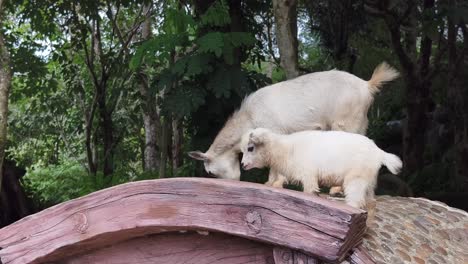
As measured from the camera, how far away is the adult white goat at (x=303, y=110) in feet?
15.1

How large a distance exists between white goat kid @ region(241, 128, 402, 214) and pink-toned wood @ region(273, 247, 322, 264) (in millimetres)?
593

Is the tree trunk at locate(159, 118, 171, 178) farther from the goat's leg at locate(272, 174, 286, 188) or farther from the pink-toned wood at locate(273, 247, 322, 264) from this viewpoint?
the pink-toned wood at locate(273, 247, 322, 264)

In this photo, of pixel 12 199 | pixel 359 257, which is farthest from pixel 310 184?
pixel 12 199

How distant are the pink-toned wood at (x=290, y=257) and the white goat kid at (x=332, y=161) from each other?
593 millimetres

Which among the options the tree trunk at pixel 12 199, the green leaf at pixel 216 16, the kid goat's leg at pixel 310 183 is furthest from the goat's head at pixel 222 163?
the tree trunk at pixel 12 199

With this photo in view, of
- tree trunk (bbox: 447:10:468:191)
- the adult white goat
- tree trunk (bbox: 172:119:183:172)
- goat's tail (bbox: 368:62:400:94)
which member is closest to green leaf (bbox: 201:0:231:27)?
the adult white goat

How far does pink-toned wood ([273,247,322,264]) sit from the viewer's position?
2.78 meters

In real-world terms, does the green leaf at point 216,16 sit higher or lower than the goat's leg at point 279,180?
higher

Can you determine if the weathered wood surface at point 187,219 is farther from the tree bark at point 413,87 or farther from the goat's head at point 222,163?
the tree bark at point 413,87

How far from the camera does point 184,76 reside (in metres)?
5.75

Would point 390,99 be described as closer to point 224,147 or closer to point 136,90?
point 136,90

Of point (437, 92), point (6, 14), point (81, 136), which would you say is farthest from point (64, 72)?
point (437, 92)

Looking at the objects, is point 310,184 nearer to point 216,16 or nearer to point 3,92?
point 3,92

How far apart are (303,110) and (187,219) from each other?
190cm
